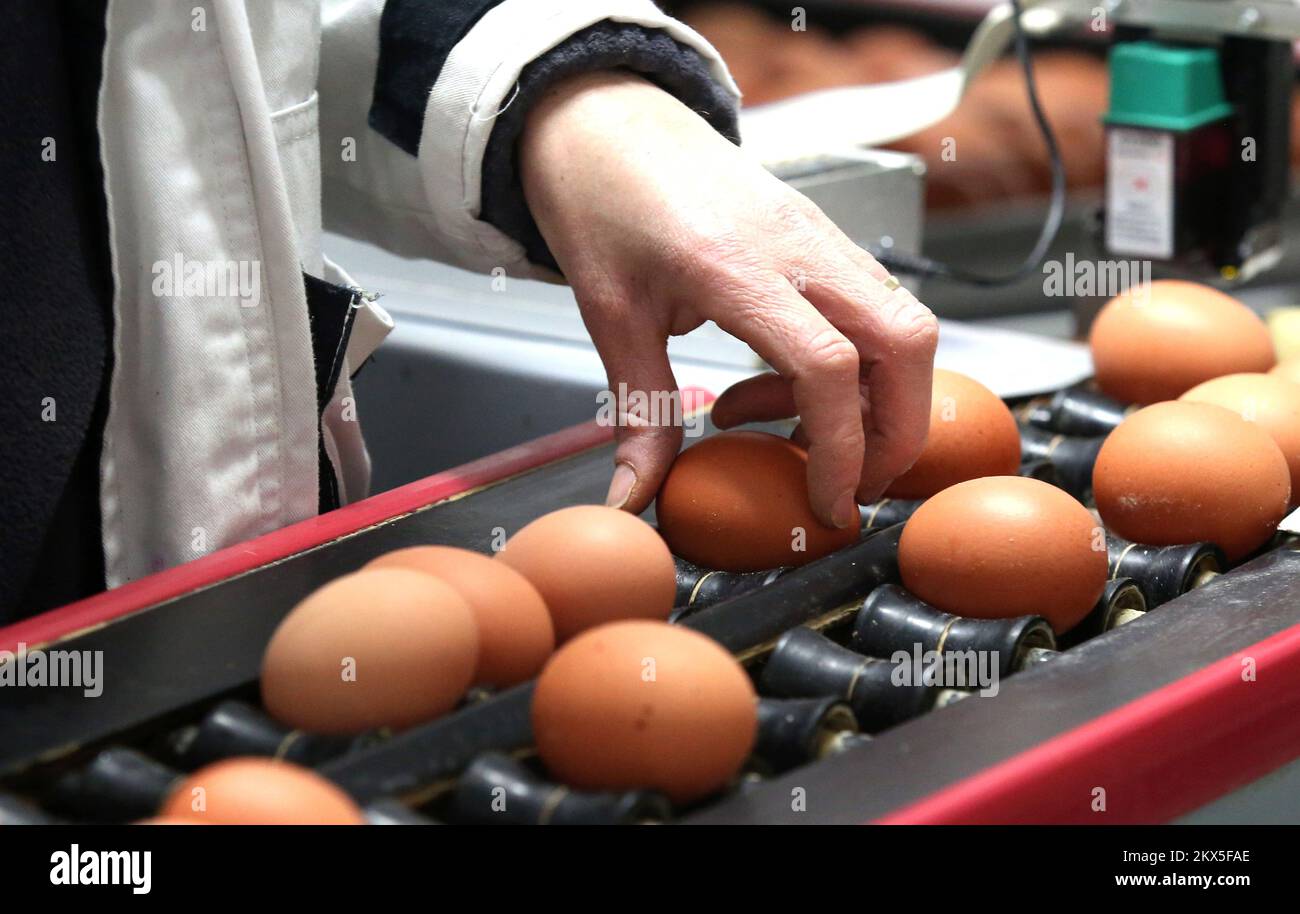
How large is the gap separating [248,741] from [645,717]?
21cm

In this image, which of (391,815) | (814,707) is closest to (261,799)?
(391,815)

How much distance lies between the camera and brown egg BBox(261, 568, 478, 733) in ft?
2.55

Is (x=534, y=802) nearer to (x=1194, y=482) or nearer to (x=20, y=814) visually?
(x=20, y=814)

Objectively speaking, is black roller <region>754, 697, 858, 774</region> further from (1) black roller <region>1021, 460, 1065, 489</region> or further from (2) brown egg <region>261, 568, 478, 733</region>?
(1) black roller <region>1021, 460, 1065, 489</region>

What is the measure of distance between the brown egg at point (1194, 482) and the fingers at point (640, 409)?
0.99 ft

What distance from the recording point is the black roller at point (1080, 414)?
50.9 inches

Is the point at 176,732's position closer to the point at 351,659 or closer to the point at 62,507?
the point at 351,659

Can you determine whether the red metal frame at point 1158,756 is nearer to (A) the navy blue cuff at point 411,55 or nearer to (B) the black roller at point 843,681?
(B) the black roller at point 843,681

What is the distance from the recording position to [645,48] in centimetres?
112

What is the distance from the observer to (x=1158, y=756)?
2.63 feet

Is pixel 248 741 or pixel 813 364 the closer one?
pixel 248 741

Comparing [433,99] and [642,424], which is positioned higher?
[433,99]

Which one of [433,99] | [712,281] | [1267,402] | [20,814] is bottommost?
[20,814]
